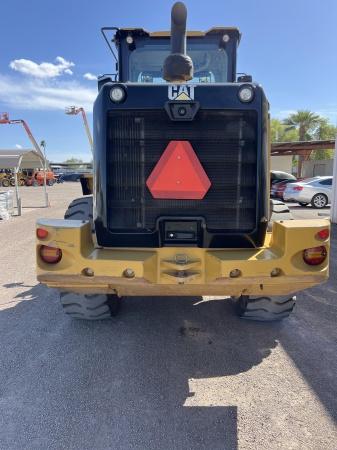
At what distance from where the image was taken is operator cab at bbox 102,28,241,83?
171 inches

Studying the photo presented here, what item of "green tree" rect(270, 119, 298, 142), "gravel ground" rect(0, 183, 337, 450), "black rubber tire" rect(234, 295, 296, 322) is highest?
"green tree" rect(270, 119, 298, 142)

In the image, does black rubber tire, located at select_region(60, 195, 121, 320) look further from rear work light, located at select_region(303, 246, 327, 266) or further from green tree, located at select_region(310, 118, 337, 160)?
green tree, located at select_region(310, 118, 337, 160)

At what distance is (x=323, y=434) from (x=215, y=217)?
1645 millimetres

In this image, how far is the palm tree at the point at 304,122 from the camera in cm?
3947

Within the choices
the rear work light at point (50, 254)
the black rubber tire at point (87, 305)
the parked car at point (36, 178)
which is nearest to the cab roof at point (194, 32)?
the rear work light at point (50, 254)

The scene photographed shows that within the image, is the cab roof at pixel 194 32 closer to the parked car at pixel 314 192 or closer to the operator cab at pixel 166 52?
the operator cab at pixel 166 52

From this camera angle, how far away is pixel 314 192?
49.2ft

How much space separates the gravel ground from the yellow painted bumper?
2.57ft

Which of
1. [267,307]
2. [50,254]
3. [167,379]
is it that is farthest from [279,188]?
[50,254]

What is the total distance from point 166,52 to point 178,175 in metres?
2.32

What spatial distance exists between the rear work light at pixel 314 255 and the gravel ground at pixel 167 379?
3.14 ft

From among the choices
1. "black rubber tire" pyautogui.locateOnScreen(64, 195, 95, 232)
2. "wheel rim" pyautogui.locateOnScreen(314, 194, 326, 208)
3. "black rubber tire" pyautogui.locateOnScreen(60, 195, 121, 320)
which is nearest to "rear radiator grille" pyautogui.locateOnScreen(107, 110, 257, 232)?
"black rubber tire" pyautogui.locateOnScreen(64, 195, 95, 232)

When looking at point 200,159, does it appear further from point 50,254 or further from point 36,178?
point 36,178

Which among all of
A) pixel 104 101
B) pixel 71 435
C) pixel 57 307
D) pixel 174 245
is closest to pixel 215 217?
pixel 174 245
